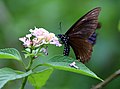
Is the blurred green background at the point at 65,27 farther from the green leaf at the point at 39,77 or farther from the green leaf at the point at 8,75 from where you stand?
the green leaf at the point at 8,75

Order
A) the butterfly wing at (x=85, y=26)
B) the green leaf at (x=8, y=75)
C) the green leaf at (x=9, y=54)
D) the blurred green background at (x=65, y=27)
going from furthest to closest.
Answer: the blurred green background at (x=65, y=27)
the butterfly wing at (x=85, y=26)
the green leaf at (x=9, y=54)
the green leaf at (x=8, y=75)

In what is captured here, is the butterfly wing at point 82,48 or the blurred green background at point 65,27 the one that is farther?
the blurred green background at point 65,27

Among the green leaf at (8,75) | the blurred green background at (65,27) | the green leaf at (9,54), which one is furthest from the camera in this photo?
the blurred green background at (65,27)

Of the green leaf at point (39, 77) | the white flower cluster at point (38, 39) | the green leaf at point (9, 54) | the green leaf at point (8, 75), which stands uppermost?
the white flower cluster at point (38, 39)

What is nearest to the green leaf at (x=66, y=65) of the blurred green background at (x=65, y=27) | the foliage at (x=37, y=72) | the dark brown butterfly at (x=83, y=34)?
the foliage at (x=37, y=72)

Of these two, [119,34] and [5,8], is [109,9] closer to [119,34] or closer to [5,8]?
[119,34]

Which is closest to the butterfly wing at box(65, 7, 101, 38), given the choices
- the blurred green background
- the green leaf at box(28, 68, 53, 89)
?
the green leaf at box(28, 68, 53, 89)

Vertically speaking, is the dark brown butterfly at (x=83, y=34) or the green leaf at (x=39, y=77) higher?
the dark brown butterfly at (x=83, y=34)
